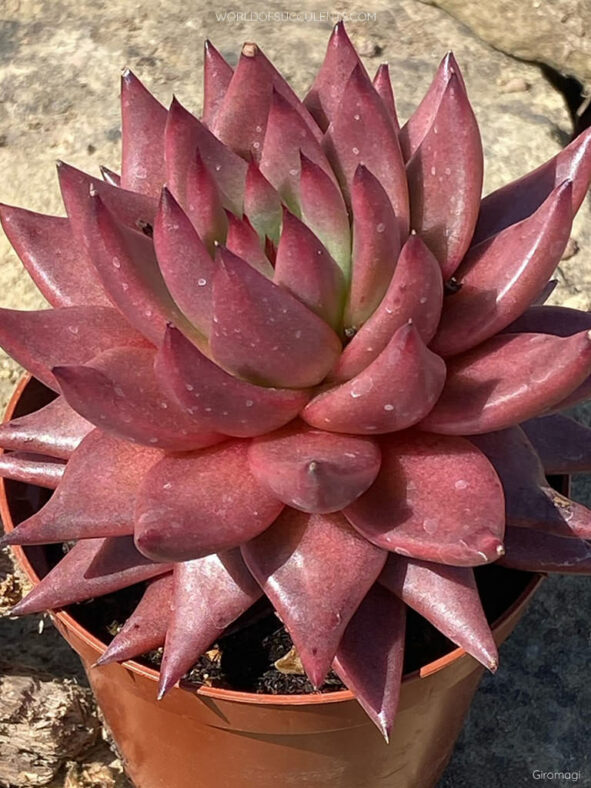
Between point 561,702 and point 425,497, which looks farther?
point 561,702

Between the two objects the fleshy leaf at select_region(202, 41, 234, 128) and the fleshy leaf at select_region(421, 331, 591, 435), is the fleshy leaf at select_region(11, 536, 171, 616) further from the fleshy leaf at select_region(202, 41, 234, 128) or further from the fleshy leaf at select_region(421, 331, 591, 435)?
the fleshy leaf at select_region(202, 41, 234, 128)

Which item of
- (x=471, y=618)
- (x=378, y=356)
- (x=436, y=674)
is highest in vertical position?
(x=378, y=356)

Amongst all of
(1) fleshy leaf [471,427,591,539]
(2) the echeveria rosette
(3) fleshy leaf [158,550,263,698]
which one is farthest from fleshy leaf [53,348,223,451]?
(1) fleshy leaf [471,427,591,539]

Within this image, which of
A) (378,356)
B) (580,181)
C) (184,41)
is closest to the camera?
(378,356)

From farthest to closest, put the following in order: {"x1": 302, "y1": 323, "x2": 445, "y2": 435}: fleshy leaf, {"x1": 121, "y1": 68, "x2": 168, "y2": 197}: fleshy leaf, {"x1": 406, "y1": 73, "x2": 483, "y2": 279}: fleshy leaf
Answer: {"x1": 121, "y1": 68, "x2": 168, "y2": 197}: fleshy leaf → {"x1": 406, "y1": 73, "x2": 483, "y2": 279}: fleshy leaf → {"x1": 302, "y1": 323, "x2": 445, "y2": 435}: fleshy leaf

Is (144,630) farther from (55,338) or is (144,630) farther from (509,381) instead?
(509,381)

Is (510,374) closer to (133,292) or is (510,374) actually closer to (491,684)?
(133,292)

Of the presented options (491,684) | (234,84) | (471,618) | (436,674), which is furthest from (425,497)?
(491,684)

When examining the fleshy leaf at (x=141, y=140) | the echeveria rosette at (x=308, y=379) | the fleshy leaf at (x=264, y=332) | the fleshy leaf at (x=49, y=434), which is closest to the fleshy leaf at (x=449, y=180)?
the echeveria rosette at (x=308, y=379)

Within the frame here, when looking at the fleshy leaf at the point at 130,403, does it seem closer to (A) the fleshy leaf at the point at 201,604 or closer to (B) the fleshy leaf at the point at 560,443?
(A) the fleshy leaf at the point at 201,604
